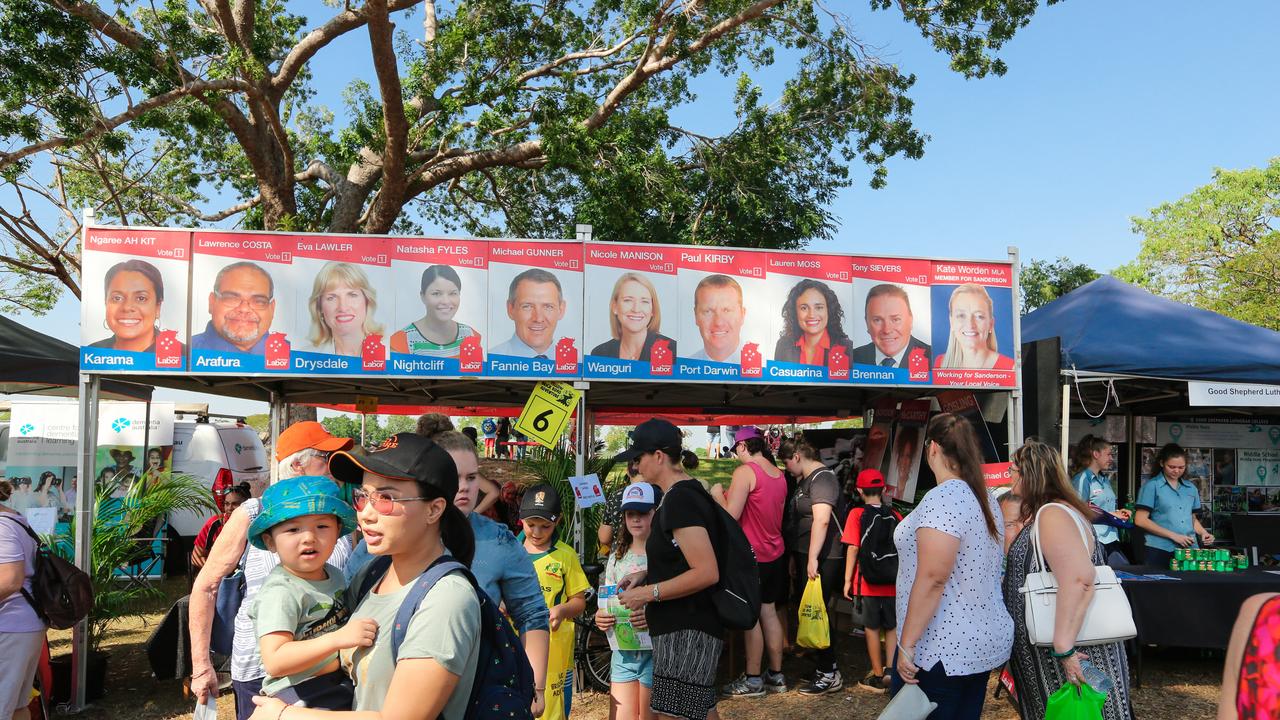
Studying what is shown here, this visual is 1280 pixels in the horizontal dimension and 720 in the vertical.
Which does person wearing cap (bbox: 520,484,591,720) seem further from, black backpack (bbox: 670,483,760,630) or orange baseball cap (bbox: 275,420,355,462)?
orange baseball cap (bbox: 275,420,355,462)

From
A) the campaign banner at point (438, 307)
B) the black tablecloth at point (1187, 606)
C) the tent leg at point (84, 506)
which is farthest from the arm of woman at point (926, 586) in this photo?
the tent leg at point (84, 506)

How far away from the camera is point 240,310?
228 inches

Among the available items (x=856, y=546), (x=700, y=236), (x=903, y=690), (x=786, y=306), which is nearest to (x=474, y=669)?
(x=903, y=690)

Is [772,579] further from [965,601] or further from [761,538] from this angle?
[965,601]

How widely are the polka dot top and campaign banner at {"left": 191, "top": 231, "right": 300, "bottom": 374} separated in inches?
175

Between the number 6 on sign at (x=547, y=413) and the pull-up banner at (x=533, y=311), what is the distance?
0.54ft

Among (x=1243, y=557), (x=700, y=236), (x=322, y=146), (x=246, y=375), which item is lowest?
(x=1243, y=557)

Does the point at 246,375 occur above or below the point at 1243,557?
above

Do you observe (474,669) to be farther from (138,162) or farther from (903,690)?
(138,162)

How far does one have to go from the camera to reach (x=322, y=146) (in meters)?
15.3

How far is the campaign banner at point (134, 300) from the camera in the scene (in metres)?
5.64

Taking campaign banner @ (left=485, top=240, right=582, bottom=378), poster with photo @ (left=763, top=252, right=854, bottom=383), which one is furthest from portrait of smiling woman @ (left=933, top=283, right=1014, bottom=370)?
campaign banner @ (left=485, top=240, right=582, bottom=378)

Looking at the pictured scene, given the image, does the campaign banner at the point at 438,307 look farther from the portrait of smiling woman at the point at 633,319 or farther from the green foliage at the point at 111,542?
the green foliage at the point at 111,542

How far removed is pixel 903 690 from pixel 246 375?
468cm
